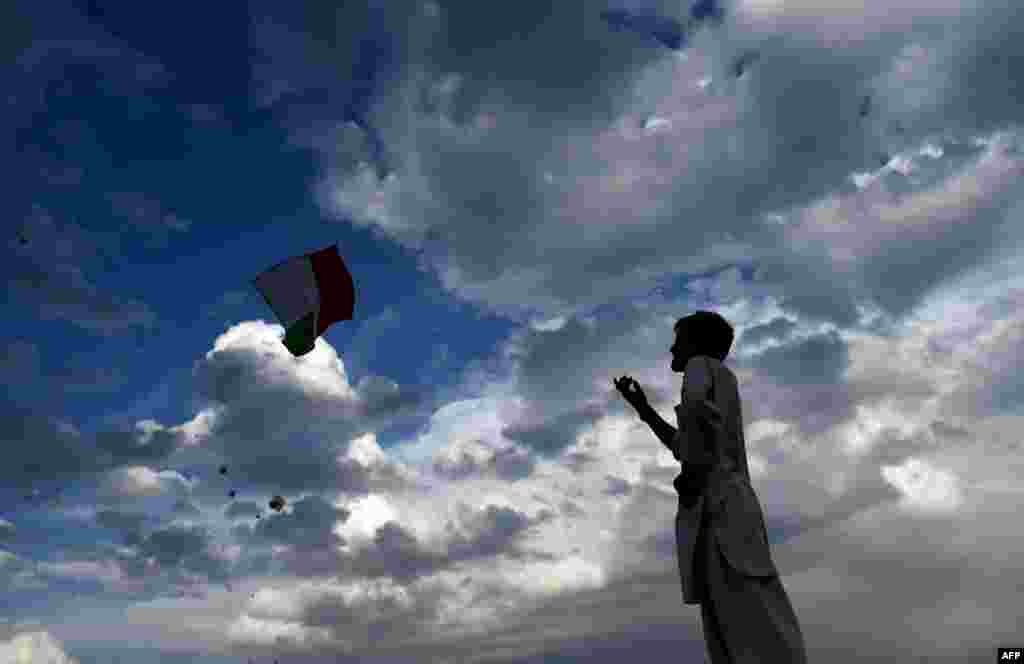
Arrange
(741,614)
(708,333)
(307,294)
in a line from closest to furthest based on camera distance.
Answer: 1. (741,614)
2. (708,333)
3. (307,294)

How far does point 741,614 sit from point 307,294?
686 inches

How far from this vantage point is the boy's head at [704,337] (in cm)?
895

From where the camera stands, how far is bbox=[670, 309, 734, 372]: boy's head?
8953mm

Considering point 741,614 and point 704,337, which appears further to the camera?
point 704,337

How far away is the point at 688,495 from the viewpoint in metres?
8.31

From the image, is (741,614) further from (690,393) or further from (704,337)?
(704,337)

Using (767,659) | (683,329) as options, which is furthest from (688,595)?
(683,329)

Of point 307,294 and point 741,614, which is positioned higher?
point 307,294

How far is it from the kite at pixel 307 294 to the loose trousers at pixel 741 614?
625 inches

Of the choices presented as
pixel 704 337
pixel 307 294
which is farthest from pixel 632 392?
pixel 307 294

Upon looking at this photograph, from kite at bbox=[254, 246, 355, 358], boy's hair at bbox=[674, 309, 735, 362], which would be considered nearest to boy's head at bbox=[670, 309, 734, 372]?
boy's hair at bbox=[674, 309, 735, 362]

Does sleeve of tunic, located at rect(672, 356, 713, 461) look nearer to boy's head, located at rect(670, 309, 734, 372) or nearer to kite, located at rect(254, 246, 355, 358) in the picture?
boy's head, located at rect(670, 309, 734, 372)

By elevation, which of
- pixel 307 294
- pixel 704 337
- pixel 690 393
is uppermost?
pixel 307 294

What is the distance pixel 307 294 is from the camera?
74.6ft
